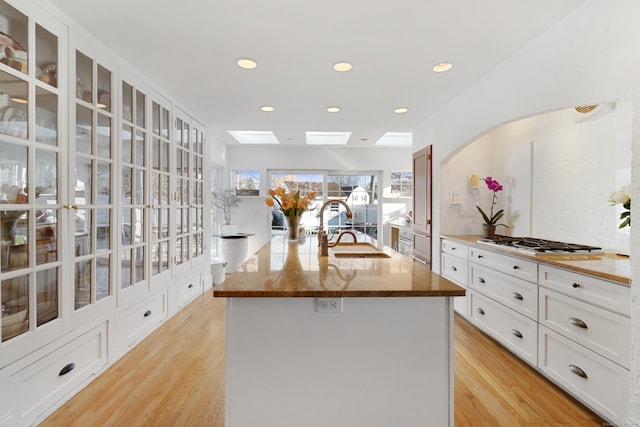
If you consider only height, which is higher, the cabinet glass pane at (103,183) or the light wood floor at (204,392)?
the cabinet glass pane at (103,183)

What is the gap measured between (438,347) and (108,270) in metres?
2.37

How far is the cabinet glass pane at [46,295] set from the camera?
181 centimetres

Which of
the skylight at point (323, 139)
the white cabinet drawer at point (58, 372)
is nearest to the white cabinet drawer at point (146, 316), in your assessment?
the white cabinet drawer at point (58, 372)

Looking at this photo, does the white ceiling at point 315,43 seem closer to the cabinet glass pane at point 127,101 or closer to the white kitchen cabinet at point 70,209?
the cabinet glass pane at point 127,101

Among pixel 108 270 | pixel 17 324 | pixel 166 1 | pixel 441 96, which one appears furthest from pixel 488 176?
pixel 17 324

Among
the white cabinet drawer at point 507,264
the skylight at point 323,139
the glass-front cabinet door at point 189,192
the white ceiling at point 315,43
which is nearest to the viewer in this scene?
the white ceiling at point 315,43

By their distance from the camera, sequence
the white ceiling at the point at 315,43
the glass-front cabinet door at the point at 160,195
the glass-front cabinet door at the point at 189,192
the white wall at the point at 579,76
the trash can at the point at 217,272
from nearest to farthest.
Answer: the white wall at the point at 579,76 → the white ceiling at the point at 315,43 → the glass-front cabinet door at the point at 160,195 → the glass-front cabinet door at the point at 189,192 → the trash can at the point at 217,272

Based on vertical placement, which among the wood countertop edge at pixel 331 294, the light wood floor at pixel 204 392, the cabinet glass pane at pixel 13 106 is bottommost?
the light wood floor at pixel 204 392

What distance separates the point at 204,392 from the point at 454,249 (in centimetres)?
281

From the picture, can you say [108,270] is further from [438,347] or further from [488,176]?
[488,176]

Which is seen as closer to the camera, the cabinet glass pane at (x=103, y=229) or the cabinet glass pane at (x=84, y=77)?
the cabinet glass pane at (x=84, y=77)

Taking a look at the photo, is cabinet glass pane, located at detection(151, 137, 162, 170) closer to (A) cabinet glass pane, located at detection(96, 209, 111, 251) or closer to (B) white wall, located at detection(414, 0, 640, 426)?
(A) cabinet glass pane, located at detection(96, 209, 111, 251)

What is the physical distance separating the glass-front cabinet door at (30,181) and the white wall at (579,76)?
3134 millimetres

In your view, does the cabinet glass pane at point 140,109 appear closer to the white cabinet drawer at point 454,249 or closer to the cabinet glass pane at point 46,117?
the cabinet glass pane at point 46,117
